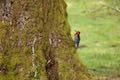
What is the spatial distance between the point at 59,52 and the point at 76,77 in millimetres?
669

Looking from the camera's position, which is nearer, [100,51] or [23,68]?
[23,68]

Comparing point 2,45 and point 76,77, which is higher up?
point 2,45

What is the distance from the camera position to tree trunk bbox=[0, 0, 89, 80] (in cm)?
966

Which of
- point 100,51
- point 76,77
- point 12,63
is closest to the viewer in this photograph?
point 12,63

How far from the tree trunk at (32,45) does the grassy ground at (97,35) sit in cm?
1275

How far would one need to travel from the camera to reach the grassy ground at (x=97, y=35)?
25516mm

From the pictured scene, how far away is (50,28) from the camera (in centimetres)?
1037

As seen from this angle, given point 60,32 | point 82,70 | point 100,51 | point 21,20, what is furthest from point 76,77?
point 100,51

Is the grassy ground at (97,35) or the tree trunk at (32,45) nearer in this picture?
the tree trunk at (32,45)

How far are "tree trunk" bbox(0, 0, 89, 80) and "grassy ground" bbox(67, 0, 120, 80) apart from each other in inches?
502

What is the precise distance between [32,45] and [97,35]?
79.5 ft

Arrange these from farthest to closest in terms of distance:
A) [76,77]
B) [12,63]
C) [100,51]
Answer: [100,51] → [76,77] → [12,63]

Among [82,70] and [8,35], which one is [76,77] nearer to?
[82,70]

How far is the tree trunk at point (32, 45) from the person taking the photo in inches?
380
